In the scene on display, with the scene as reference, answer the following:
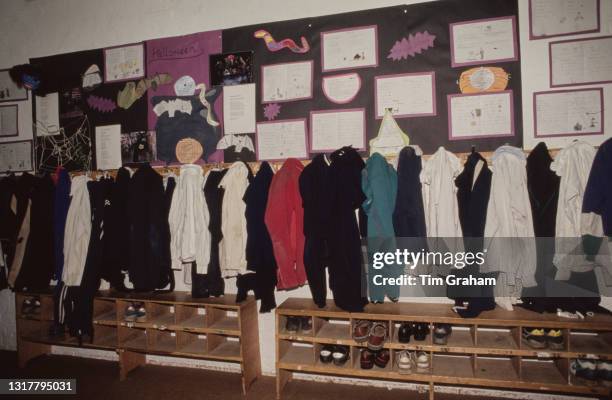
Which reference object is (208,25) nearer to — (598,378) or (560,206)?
(560,206)

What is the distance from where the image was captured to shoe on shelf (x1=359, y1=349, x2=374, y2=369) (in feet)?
7.83

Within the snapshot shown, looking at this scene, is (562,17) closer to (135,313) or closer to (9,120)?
(135,313)

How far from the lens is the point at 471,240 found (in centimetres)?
222

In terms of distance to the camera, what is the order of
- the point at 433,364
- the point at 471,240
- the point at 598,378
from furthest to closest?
the point at 433,364, the point at 471,240, the point at 598,378

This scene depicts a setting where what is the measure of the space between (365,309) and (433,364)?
0.60m

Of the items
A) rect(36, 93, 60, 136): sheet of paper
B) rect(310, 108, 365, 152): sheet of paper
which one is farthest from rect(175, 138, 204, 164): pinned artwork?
rect(36, 93, 60, 136): sheet of paper

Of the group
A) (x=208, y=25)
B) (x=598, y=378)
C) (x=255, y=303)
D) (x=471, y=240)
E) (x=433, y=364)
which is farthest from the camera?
Result: (x=208, y=25)

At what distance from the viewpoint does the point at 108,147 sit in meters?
3.34

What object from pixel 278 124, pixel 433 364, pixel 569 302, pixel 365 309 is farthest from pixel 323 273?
pixel 569 302

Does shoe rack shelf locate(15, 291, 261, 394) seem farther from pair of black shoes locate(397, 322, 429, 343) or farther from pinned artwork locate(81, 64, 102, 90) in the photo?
pinned artwork locate(81, 64, 102, 90)

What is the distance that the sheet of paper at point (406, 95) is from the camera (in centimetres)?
261

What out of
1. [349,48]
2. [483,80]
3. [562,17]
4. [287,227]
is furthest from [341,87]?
[562,17]

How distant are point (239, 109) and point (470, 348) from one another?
2.51 m

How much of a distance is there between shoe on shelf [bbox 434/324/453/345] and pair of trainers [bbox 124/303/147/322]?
2264 mm
